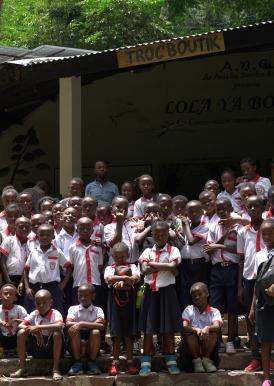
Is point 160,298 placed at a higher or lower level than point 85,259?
lower

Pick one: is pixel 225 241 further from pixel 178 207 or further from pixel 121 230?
pixel 121 230

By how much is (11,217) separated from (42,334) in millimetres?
1359

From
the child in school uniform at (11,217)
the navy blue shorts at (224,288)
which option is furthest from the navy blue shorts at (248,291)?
the child in school uniform at (11,217)

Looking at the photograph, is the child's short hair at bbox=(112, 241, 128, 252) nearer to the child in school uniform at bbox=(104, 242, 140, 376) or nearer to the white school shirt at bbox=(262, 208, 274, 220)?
the child in school uniform at bbox=(104, 242, 140, 376)

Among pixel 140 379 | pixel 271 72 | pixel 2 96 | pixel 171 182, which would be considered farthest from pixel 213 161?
pixel 140 379

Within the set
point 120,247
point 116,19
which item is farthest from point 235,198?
point 116,19

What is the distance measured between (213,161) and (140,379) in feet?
25.0

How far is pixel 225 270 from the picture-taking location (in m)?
8.41

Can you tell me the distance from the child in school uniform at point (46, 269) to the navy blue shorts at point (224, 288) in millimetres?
1440

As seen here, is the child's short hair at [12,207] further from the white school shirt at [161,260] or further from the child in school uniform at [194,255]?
the child in school uniform at [194,255]

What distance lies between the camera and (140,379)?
8117 millimetres

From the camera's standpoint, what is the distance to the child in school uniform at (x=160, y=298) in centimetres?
809

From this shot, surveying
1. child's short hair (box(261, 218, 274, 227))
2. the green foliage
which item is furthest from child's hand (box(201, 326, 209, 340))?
the green foliage

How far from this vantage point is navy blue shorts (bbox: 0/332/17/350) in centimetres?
866
